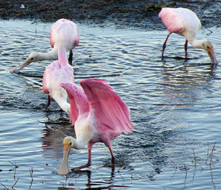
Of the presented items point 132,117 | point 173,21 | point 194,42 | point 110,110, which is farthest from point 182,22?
point 110,110

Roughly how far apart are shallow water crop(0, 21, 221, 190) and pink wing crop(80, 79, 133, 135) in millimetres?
411

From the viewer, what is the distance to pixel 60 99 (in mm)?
6887

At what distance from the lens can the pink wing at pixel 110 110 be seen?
17.3 ft

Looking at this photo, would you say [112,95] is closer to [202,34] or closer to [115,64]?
[115,64]

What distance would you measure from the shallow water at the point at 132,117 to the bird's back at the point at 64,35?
47 centimetres

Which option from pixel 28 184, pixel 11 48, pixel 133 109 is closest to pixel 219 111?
pixel 133 109

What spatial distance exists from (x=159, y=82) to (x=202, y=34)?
12.4ft

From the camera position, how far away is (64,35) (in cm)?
939

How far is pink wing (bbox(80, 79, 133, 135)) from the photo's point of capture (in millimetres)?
5266

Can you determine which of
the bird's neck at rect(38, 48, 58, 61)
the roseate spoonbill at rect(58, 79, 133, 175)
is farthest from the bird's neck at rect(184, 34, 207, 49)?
the roseate spoonbill at rect(58, 79, 133, 175)

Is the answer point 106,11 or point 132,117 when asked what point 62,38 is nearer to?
point 132,117

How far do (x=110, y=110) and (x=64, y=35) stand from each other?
4301mm

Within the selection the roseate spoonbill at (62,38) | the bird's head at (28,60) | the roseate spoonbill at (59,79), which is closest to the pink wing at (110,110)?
the roseate spoonbill at (59,79)

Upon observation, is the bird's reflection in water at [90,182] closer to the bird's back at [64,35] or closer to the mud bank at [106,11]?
the bird's back at [64,35]
